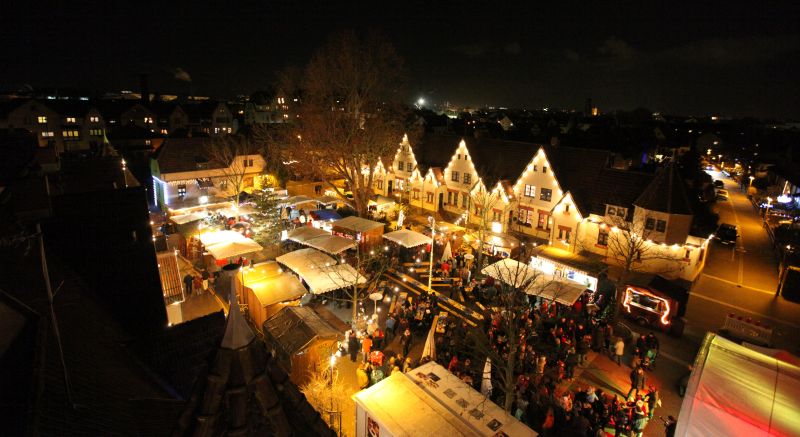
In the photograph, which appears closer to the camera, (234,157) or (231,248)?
(231,248)

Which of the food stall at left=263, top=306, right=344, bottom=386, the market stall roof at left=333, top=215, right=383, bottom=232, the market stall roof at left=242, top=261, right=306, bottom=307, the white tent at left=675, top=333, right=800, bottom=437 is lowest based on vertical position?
the food stall at left=263, top=306, right=344, bottom=386

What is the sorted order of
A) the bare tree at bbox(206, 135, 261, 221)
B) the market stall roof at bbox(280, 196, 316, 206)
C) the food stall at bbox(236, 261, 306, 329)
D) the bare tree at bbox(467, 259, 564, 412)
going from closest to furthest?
1. the bare tree at bbox(467, 259, 564, 412)
2. the food stall at bbox(236, 261, 306, 329)
3. the market stall roof at bbox(280, 196, 316, 206)
4. the bare tree at bbox(206, 135, 261, 221)

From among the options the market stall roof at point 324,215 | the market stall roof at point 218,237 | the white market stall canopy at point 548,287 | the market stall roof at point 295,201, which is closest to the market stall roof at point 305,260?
the market stall roof at point 218,237

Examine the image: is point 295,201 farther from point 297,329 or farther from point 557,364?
point 557,364

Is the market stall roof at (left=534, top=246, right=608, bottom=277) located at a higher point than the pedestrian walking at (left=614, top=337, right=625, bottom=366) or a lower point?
higher

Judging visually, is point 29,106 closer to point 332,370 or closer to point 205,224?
point 205,224

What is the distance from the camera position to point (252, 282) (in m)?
18.6

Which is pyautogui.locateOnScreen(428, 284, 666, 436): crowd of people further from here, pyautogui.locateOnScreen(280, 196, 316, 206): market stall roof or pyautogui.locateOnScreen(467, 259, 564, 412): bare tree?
pyautogui.locateOnScreen(280, 196, 316, 206): market stall roof

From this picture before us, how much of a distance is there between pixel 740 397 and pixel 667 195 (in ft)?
59.4

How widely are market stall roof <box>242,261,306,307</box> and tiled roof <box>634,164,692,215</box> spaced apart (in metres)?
20.4

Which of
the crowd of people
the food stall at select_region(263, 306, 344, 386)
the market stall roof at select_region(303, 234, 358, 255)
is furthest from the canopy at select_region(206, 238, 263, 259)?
the crowd of people

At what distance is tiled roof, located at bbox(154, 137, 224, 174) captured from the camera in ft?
123

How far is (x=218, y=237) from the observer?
77.0ft

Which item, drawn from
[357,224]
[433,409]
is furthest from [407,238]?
[433,409]
